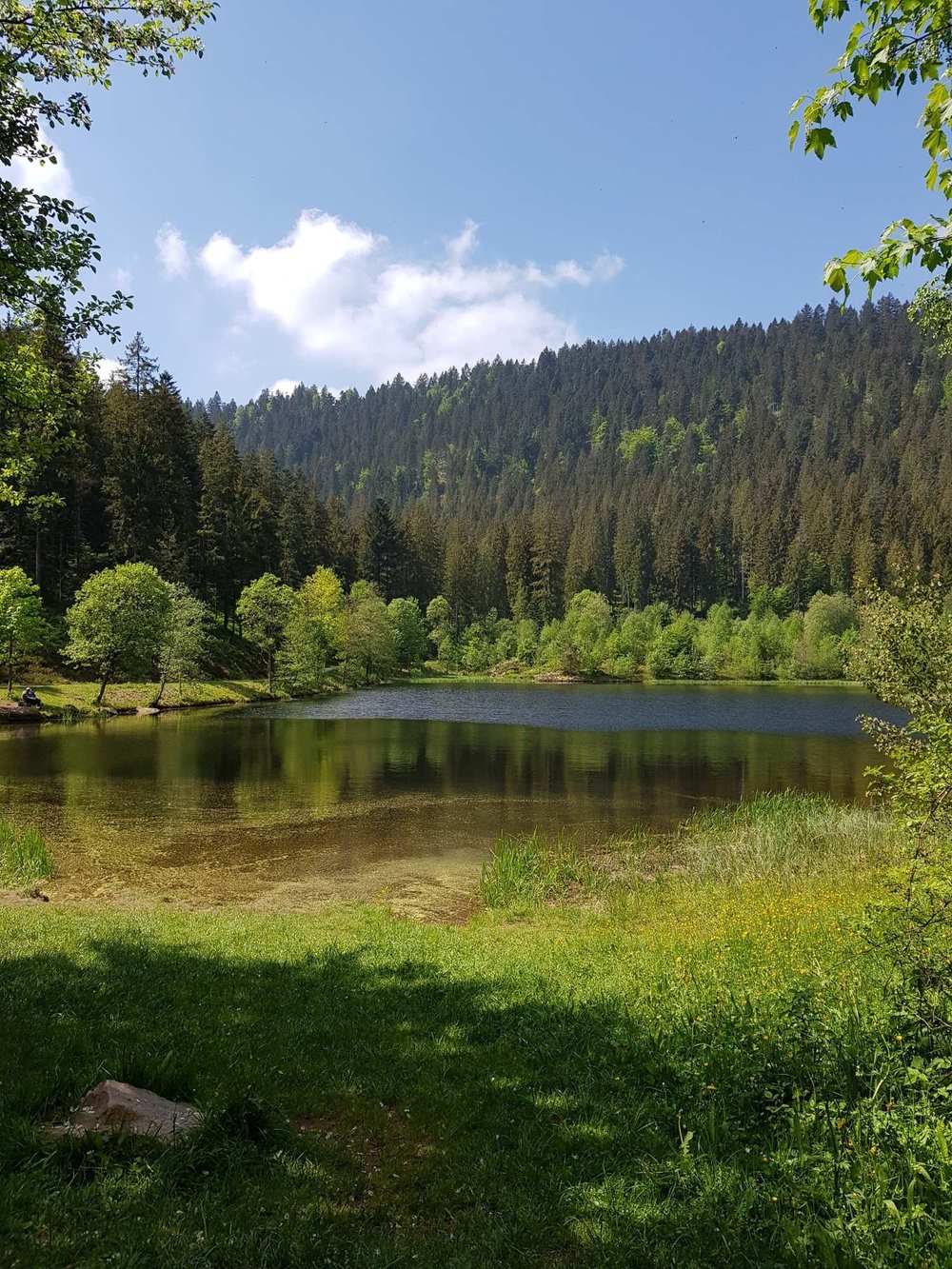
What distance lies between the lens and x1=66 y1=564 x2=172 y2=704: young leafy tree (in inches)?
2083

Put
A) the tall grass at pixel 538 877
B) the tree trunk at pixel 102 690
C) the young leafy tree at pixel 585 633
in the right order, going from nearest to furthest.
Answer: the tall grass at pixel 538 877
the tree trunk at pixel 102 690
the young leafy tree at pixel 585 633

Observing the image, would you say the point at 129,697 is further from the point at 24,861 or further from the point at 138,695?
the point at 24,861

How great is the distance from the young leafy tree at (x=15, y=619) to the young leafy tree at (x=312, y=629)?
A: 25875 millimetres

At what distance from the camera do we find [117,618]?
53281 mm

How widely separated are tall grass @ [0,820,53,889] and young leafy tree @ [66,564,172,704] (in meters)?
37.8

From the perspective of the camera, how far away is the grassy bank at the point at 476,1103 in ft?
14.0

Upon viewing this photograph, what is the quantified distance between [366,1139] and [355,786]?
2456cm

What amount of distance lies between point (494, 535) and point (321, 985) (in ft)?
468

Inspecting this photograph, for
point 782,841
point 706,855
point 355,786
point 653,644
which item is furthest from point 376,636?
point 706,855

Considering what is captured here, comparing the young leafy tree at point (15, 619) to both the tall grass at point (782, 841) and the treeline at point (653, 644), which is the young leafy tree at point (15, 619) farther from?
the treeline at point (653, 644)

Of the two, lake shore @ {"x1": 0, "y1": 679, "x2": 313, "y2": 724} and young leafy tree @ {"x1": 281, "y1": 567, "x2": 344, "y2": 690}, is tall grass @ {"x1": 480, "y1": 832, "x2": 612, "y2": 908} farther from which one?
young leafy tree @ {"x1": 281, "y1": 567, "x2": 344, "y2": 690}

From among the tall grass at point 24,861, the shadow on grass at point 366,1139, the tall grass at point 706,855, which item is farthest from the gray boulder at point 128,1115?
the tall grass at point 24,861

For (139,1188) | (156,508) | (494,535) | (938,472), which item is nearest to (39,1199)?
(139,1188)

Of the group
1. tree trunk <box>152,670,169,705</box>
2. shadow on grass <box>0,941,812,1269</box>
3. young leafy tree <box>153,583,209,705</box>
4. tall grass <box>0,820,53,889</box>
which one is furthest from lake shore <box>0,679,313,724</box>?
shadow on grass <box>0,941,812,1269</box>
